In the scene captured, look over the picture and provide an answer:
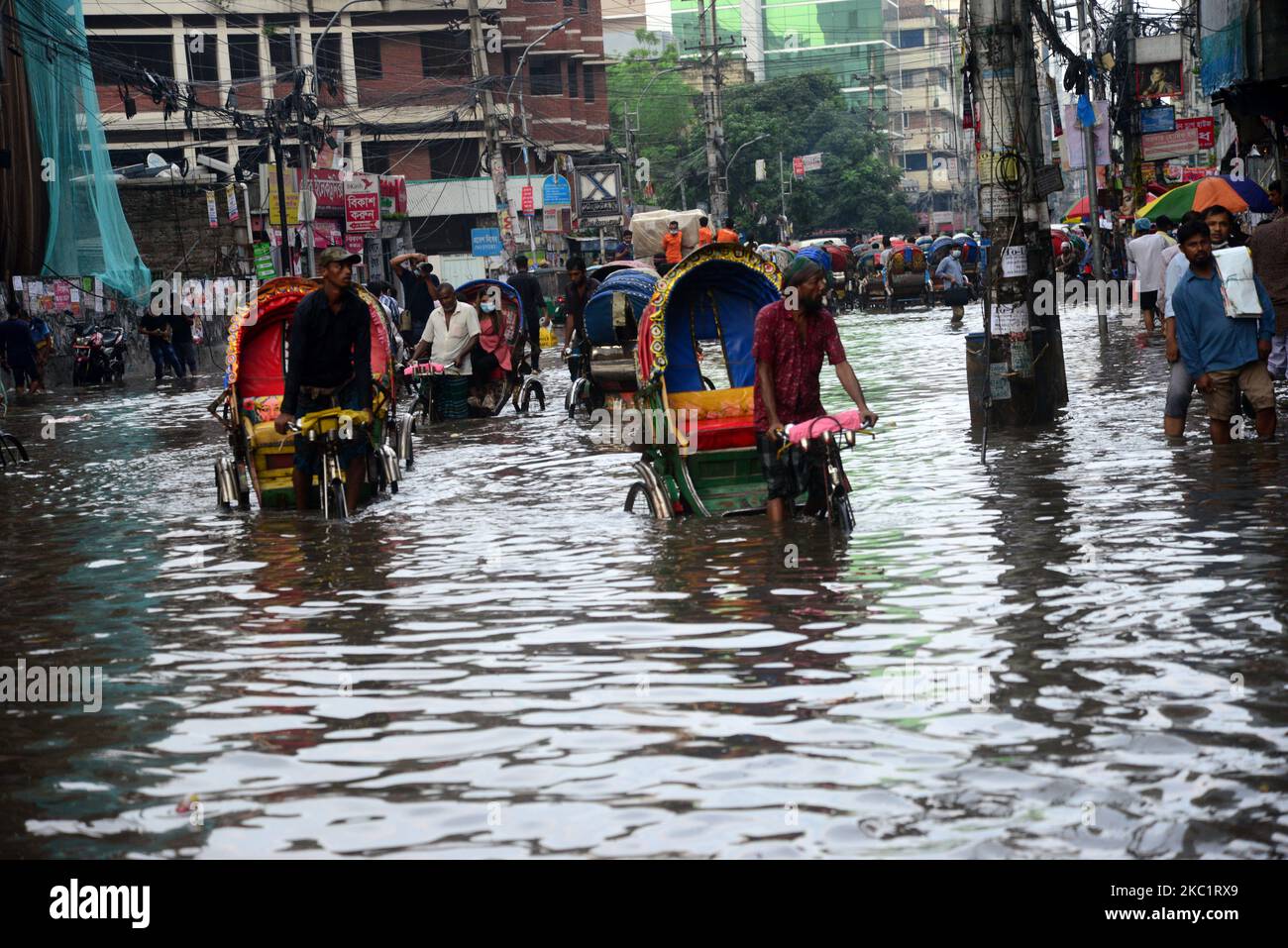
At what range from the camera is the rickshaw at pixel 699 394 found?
40.1ft

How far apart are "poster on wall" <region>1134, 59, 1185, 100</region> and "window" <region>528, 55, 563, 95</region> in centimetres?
3514

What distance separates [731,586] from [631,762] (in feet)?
11.4

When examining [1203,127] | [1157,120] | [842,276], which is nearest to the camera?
[1203,127]

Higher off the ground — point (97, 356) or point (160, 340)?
point (160, 340)

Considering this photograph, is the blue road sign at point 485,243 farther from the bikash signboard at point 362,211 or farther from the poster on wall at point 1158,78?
the poster on wall at point 1158,78

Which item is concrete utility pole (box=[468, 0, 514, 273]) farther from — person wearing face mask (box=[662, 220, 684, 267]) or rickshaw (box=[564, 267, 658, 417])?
rickshaw (box=[564, 267, 658, 417])

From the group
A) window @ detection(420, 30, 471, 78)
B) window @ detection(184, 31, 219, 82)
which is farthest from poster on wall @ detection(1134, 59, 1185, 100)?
window @ detection(184, 31, 219, 82)

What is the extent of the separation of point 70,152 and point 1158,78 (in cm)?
2619

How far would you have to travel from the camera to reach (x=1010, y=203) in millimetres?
16438

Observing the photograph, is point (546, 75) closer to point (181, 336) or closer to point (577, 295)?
point (181, 336)

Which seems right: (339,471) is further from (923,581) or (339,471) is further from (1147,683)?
(1147,683)

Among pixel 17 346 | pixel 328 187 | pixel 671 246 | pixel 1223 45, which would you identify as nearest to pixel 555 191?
pixel 328 187

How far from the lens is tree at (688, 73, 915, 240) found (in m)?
89.6

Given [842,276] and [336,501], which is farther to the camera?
[842,276]
